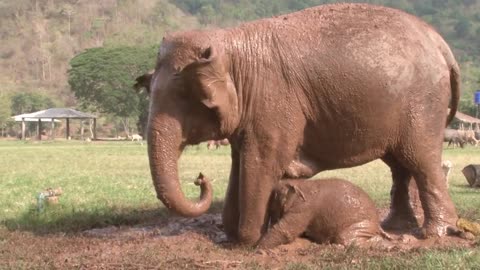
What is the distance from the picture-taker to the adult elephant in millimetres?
5938

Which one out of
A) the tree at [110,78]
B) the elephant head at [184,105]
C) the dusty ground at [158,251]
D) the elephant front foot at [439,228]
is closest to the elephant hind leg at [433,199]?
the elephant front foot at [439,228]

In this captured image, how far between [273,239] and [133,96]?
59.2 metres

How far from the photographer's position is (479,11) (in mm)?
145750

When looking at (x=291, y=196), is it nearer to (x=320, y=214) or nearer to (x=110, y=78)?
(x=320, y=214)

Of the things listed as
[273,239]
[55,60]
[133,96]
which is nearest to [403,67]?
[273,239]

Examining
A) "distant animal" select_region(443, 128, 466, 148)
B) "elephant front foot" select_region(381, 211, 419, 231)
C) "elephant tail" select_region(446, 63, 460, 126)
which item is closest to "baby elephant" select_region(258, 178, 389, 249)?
"elephant front foot" select_region(381, 211, 419, 231)

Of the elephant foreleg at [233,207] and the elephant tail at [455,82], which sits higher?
the elephant tail at [455,82]

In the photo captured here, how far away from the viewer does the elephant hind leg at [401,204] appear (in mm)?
7238

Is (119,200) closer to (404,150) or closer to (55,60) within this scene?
(404,150)

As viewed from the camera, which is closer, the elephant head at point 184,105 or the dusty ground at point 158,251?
the dusty ground at point 158,251

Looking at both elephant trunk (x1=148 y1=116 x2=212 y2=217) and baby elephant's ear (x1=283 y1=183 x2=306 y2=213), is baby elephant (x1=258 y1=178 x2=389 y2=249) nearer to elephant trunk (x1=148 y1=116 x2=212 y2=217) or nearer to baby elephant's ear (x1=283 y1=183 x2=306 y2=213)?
baby elephant's ear (x1=283 y1=183 x2=306 y2=213)

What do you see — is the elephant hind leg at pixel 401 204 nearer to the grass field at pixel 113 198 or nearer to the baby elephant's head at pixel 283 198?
the grass field at pixel 113 198

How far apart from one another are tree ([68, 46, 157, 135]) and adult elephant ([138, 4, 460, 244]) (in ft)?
185

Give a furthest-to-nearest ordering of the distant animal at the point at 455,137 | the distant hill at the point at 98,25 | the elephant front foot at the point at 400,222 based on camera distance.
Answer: the distant hill at the point at 98,25
the distant animal at the point at 455,137
the elephant front foot at the point at 400,222
